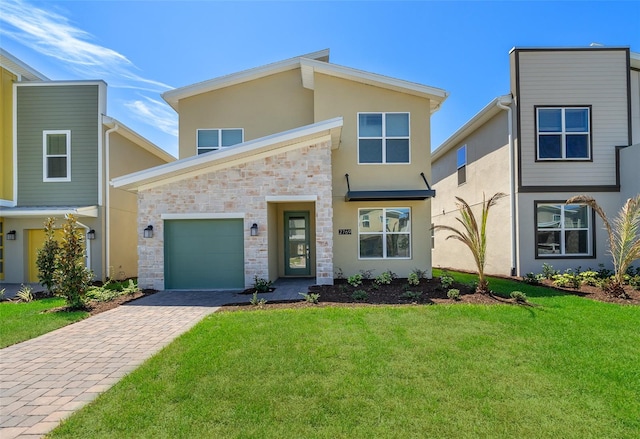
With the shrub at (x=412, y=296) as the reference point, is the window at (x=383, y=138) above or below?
above

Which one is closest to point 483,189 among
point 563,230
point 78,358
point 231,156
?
point 563,230

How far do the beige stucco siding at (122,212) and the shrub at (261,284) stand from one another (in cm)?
666

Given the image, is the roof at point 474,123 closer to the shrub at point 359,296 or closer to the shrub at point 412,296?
the shrub at point 412,296

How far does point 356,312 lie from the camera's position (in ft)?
23.3

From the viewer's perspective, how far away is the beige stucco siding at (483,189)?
41.4 ft

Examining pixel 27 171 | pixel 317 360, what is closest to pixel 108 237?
pixel 27 171

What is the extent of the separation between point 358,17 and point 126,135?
10.3m

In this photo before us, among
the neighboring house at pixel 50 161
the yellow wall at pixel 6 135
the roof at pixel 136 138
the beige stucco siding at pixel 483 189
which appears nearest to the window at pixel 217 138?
the roof at pixel 136 138

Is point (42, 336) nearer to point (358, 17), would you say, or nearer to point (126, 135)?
point (126, 135)

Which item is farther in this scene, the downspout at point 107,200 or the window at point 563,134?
the downspout at point 107,200

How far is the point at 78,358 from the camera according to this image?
4.92 meters

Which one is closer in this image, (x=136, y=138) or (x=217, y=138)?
(x=217, y=138)

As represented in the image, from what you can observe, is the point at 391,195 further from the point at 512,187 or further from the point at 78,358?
the point at 78,358

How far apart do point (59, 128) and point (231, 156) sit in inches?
307
